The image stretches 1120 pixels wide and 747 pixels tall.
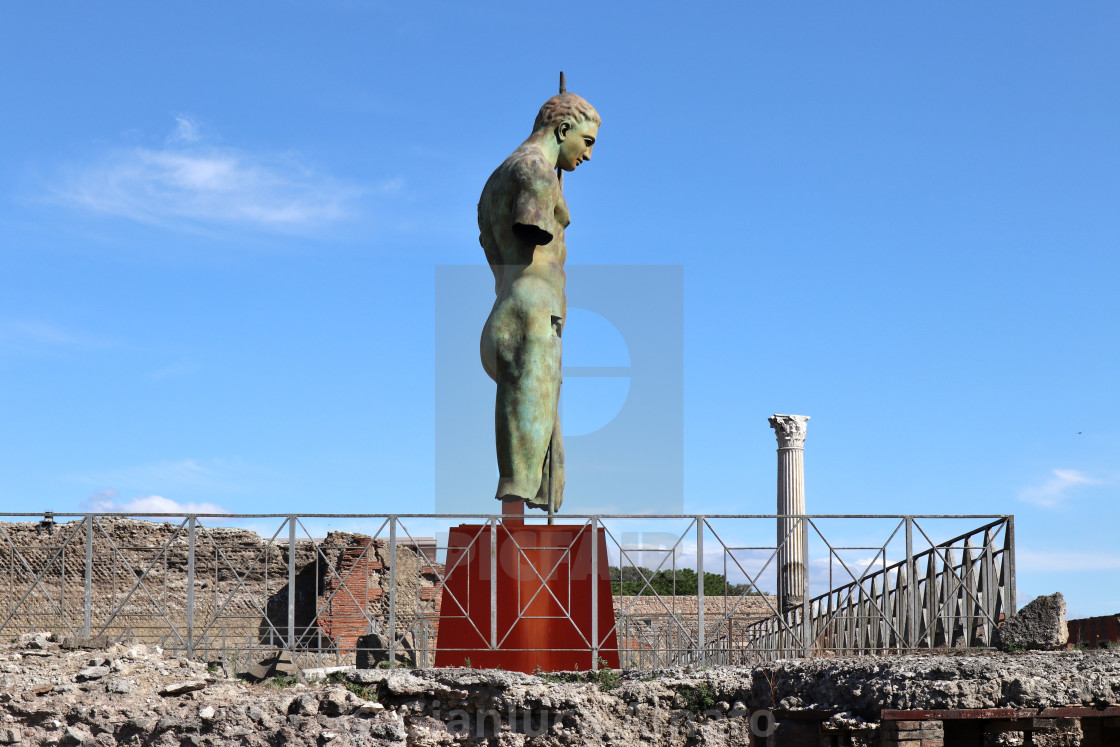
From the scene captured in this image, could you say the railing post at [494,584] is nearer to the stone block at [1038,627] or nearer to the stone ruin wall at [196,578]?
the stone block at [1038,627]

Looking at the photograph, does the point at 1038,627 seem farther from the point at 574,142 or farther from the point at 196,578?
the point at 196,578

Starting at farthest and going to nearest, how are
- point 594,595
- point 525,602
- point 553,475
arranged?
point 553,475 < point 525,602 < point 594,595

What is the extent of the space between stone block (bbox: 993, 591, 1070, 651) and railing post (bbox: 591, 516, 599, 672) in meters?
2.80

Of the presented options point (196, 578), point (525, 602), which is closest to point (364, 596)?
point (196, 578)

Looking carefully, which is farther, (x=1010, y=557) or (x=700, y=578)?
(x=1010, y=557)

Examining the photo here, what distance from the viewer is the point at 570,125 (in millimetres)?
8891

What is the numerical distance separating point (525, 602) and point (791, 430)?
34.2 ft

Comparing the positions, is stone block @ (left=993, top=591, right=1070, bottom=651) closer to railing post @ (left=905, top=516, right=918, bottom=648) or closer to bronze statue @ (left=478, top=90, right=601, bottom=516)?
railing post @ (left=905, top=516, right=918, bottom=648)

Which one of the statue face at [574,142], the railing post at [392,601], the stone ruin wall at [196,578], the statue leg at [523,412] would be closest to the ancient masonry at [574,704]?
the railing post at [392,601]

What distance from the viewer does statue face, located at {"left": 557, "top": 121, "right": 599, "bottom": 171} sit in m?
8.90

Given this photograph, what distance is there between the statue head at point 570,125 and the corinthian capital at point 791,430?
375 inches

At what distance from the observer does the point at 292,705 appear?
6.42 metres

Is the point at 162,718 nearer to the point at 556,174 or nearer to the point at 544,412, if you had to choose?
the point at 544,412

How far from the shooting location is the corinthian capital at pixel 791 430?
694 inches
